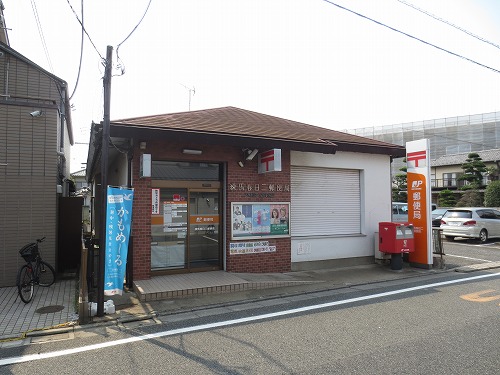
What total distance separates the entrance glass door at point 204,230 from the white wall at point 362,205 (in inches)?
85.3

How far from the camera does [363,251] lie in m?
11.0

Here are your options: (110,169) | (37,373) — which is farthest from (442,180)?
(37,373)

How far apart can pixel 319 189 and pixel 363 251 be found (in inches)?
92.8

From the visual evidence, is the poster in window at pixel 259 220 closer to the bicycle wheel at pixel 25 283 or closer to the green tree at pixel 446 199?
the bicycle wheel at pixel 25 283

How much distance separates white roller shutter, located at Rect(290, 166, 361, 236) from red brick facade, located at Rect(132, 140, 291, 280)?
60 cm

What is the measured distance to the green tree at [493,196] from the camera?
3022 centimetres

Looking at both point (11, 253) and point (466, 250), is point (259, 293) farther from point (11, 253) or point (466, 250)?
point (466, 250)

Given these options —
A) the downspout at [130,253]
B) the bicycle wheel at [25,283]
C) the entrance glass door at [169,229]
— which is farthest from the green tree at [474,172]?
the bicycle wheel at [25,283]

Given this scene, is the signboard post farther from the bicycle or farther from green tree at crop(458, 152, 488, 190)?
green tree at crop(458, 152, 488, 190)

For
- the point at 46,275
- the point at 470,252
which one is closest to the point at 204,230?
the point at 46,275

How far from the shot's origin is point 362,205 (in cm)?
1118

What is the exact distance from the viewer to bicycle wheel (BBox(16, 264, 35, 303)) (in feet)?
22.9

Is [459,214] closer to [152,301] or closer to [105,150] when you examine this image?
[152,301]

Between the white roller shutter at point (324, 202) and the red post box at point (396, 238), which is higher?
the white roller shutter at point (324, 202)
